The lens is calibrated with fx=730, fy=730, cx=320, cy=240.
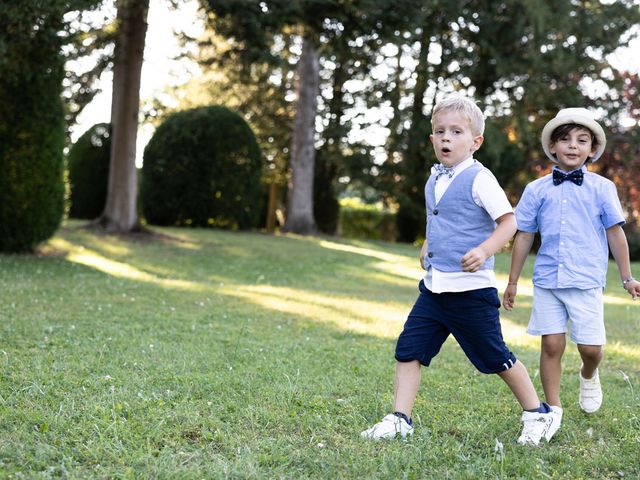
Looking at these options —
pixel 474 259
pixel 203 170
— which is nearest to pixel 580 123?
pixel 474 259

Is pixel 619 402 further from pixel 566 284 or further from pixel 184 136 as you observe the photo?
pixel 184 136

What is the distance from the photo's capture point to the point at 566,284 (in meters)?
3.82

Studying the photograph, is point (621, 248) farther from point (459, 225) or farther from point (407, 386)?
point (407, 386)

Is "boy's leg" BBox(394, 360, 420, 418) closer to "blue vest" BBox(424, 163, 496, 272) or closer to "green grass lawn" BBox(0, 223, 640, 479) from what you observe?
"green grass lawn" BBox(0, 223, 640, 479)

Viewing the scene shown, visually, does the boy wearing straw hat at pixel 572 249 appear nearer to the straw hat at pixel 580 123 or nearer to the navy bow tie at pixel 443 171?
the straw hat at pixel 580 123

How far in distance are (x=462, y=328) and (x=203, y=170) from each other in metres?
14.9

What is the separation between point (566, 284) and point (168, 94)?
22366 mm

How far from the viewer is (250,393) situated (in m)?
4.21

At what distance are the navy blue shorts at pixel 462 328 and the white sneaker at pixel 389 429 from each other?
0.30 metres

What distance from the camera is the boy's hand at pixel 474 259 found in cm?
331

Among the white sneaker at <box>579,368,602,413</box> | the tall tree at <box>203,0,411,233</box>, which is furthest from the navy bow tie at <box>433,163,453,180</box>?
the tall tree at <box>203,0,411,233</box>

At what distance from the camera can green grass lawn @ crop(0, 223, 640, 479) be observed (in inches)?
123

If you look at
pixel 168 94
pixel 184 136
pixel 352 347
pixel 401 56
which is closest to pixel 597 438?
pixel 352 347

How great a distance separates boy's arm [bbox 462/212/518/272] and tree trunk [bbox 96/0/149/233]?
1176 cm
